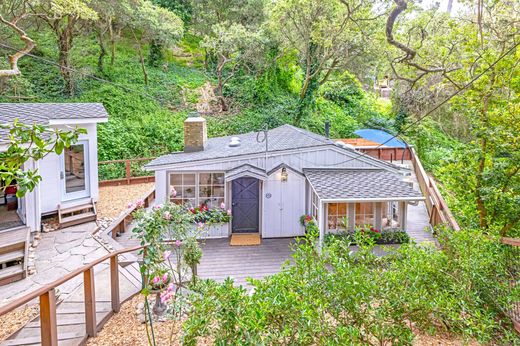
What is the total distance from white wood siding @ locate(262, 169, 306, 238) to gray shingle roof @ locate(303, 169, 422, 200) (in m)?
0.51

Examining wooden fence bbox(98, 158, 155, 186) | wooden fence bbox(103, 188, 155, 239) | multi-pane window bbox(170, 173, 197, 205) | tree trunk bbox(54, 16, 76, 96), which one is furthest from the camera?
tree trunk bbox(54, 16, 76, 96)

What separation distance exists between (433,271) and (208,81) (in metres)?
18.9

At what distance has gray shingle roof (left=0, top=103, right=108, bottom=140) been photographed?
7825 mm

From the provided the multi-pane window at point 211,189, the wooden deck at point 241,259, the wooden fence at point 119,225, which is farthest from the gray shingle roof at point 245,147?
the wooden deck at point 241,259

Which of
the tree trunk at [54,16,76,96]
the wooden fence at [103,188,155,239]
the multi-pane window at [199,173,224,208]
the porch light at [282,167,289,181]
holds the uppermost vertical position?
the tree trunk at [54,16,76,96]

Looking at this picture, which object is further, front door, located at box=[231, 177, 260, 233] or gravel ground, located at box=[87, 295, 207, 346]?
front door, located at box=[231, 177, 260, 233]

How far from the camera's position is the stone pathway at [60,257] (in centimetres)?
543

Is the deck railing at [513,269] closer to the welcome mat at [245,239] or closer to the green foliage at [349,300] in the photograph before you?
the green foliage at [349,300]

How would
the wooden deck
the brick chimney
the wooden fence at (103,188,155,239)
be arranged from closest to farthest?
the wooden deck < the wooden fence at (103,188,155,239) < the brick chimney

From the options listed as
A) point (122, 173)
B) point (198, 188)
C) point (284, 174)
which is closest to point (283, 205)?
point (284, 174)

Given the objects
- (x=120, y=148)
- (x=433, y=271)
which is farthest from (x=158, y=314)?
(x=120, y=148)

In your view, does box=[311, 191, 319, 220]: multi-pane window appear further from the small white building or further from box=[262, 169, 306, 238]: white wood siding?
the small white building

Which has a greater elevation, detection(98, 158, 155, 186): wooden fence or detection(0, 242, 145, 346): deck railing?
detection(98, 158, 155, 186): wooden fence

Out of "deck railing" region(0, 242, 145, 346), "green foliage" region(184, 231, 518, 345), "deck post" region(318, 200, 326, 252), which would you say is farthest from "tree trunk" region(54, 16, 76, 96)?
"green foliage" region(184, 231, 518, 345)
